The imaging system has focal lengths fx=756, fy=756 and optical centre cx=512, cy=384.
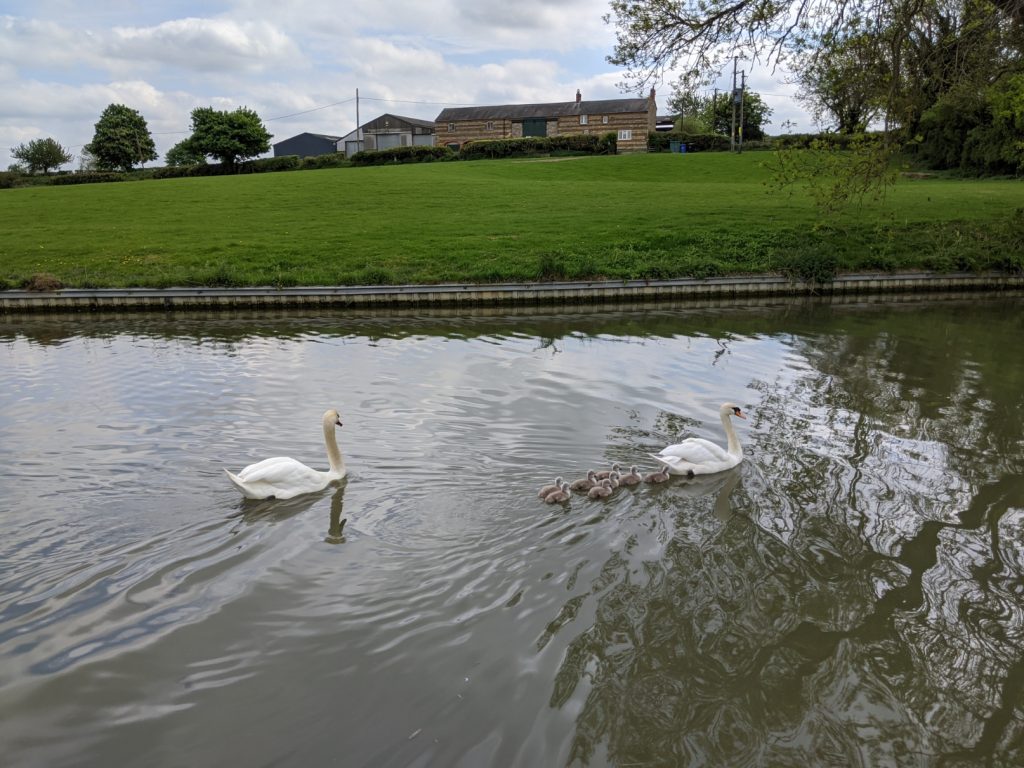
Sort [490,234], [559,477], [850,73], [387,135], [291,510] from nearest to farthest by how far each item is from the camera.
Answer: [291,510] < [559,477] < [850,73] < [490,234] < [387,135]

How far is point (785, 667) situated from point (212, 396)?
902 centimetres

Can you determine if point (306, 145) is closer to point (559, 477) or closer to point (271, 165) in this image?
point (271, 165)

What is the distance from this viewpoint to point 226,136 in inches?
2606

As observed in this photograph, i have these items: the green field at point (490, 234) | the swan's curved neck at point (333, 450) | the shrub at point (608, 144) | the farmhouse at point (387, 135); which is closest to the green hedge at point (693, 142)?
the shrub at point (608, 144)

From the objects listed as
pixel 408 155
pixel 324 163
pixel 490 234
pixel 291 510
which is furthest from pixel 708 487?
pixel 324 163

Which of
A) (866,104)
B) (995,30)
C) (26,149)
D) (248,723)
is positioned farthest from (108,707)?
(26,149)

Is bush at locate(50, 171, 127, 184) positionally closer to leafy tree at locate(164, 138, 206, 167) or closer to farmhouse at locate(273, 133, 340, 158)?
leafy tree at locate(164, 138, 206, 167)

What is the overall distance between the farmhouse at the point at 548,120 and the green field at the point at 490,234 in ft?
124

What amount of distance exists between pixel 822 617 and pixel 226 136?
70.5 metres

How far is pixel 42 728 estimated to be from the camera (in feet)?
14.6

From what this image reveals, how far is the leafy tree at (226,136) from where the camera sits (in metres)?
66.4

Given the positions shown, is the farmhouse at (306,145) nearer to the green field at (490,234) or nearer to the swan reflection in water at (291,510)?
the green field at (490,234)

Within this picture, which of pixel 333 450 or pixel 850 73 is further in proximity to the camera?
pixel 850 73

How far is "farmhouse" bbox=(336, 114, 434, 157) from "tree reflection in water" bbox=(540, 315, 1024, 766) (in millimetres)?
80100
